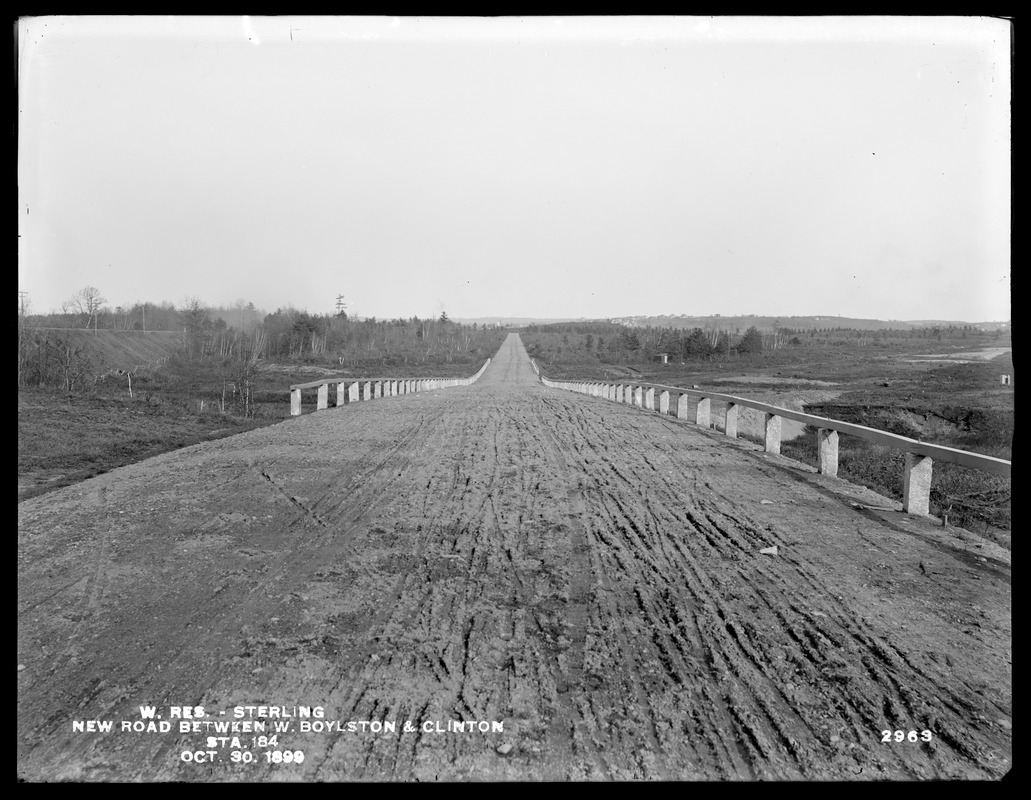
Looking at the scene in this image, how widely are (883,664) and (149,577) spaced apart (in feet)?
13.8

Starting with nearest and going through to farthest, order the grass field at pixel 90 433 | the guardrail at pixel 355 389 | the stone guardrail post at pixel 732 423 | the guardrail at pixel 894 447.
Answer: the guardrail at pixel 894 447, the grass field at pixel 90 433, the stone guardrail post at pixel 732 423, the guardrail at pixel 355 389

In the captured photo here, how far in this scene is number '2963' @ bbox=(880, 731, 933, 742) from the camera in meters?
2.47

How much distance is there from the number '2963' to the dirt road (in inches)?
0.8

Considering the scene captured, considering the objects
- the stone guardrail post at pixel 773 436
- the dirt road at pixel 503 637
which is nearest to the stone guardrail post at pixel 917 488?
the dirt road at pixel 503 637

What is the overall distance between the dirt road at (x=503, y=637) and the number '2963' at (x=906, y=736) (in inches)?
0.8

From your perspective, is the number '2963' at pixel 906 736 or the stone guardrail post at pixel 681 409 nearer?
the number '2963' at pixel 906 736

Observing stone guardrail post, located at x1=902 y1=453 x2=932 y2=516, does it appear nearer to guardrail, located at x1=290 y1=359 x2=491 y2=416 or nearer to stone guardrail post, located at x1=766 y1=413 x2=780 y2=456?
A: stone guardrail post, located at x1=766 y1=413 x2=780 y2=456

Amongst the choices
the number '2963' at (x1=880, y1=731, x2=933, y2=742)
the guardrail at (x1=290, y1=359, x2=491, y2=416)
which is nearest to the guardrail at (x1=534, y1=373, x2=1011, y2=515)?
the number '2963' at (x1=880, y1=731, x2=933, y2=742)

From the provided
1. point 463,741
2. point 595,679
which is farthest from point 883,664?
point 463,741

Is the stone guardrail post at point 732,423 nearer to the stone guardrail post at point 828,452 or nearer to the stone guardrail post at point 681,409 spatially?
the stone guardrail post at point 681,409

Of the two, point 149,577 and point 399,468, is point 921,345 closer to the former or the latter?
point 399,468

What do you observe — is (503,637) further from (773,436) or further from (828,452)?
(773,436)

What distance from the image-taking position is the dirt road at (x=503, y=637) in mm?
2361
